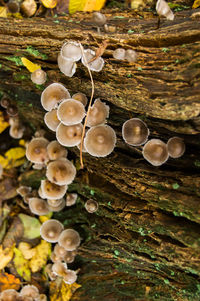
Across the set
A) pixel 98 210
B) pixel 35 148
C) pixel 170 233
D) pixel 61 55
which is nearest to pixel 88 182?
pixel 98 210

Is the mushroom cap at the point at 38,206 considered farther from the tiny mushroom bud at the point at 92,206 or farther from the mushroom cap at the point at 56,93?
the mushroom cap at the point at 56,93

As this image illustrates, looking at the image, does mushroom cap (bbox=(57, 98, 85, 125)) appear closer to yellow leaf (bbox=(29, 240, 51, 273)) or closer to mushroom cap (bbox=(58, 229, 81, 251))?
mushroom cap (bbox=(58, 229, 81, 251))

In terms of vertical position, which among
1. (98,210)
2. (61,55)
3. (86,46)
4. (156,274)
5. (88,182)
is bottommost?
(156,274)

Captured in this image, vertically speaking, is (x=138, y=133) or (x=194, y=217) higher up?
(x=138, y=133)

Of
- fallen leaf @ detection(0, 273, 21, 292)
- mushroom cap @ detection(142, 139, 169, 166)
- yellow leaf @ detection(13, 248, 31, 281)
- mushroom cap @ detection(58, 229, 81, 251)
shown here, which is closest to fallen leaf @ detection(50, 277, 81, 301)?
yellow leaf @ detection(13, 248, 31, 281)

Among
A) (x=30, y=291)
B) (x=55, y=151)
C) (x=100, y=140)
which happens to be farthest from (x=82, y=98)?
(x=30, y=291)

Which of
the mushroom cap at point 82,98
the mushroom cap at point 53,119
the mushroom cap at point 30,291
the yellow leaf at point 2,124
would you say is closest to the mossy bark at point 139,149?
the mushroom cap at point 82,98

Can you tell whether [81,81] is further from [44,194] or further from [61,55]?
[44,194]

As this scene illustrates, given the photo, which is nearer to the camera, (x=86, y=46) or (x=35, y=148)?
(x=86, y=46)
